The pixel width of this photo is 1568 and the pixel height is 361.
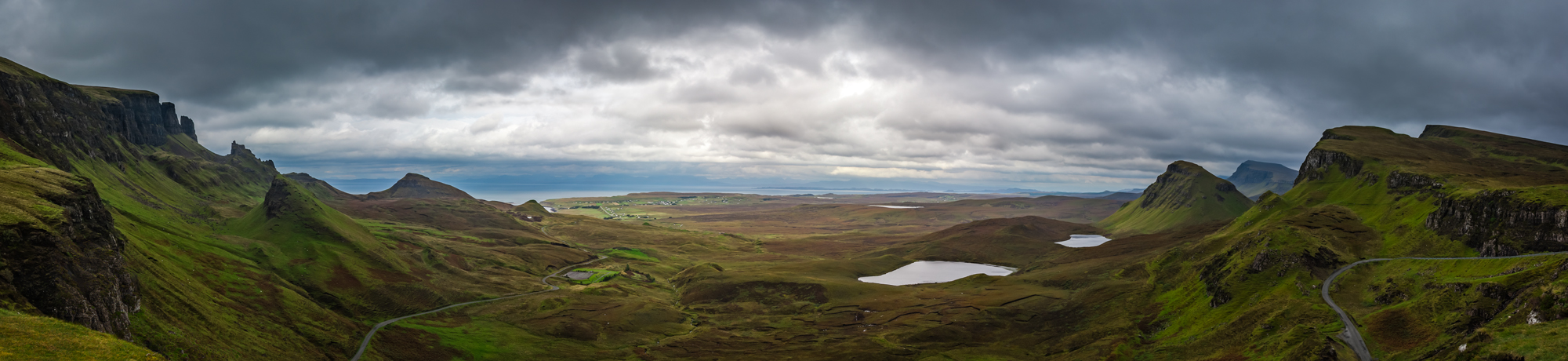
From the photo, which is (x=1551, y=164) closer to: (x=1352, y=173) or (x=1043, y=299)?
(x=1352, y=173)

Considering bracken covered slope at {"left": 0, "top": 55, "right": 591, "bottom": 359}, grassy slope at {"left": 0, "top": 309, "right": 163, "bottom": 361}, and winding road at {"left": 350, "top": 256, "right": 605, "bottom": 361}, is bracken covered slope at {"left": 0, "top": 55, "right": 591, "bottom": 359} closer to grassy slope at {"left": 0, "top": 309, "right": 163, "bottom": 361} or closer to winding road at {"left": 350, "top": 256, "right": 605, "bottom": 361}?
winding road at {"left": 350, "top": 256, "right": 605, "bottom": 361}

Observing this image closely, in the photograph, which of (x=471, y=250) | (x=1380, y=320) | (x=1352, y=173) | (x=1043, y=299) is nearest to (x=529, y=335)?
(x=471, y=250)

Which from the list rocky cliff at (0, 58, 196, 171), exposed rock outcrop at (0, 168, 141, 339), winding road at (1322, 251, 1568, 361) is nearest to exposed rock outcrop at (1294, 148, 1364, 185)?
winding road at (1322, 251, 1568, 361)

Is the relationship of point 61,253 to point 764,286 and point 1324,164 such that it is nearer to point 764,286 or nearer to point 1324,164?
point 764,286

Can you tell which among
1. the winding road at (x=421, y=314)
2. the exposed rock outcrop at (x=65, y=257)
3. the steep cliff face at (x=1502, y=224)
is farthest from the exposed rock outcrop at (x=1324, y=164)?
the exposed rock outcrop at (x=65, y=257)

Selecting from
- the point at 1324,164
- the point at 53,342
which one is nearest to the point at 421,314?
the point at 53,342
